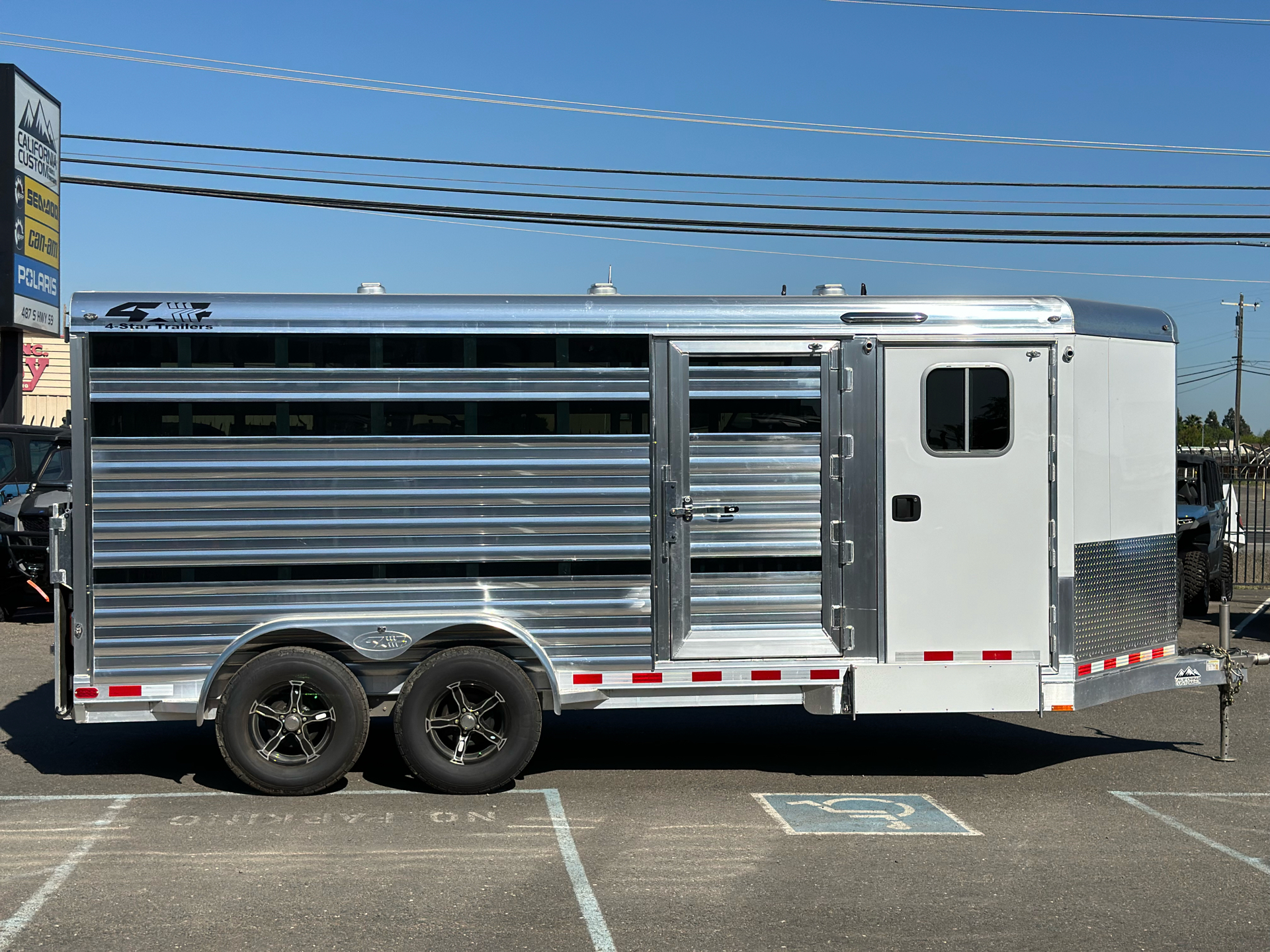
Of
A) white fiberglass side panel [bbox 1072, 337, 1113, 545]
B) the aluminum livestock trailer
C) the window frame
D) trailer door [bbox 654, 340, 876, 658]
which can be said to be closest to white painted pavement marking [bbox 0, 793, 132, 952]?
the aluminum livestock trailer

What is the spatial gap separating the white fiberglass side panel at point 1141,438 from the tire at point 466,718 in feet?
12.6

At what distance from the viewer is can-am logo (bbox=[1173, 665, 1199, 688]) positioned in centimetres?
804

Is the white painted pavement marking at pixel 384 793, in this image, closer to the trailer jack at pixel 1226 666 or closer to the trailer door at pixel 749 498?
the trailer door at pixel 749 498

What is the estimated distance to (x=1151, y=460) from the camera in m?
8.04

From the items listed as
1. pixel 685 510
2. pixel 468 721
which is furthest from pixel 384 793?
pixel 685 510

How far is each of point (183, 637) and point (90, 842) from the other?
1219 mm

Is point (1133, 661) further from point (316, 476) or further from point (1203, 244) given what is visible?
point (1203, 244)

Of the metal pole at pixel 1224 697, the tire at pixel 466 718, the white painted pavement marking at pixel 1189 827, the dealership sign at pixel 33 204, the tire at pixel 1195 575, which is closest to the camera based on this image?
the white painted pavement marking at pixel 1189 827

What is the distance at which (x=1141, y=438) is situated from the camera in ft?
26.1

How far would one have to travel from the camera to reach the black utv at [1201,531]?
15.4 m

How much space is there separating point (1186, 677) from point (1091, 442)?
1.73m

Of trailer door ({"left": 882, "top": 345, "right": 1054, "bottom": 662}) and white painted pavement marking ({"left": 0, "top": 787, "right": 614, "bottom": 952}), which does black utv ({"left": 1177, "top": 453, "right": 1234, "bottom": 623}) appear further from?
white painted pavement marking ({"left": 0, "top": 787, "right": 614, "bottom": 952})

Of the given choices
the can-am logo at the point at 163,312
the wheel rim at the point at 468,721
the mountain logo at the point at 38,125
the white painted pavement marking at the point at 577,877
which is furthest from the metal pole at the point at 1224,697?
the mountain logo at the point at 38,125

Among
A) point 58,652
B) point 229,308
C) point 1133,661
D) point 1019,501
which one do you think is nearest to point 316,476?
point 229,308
